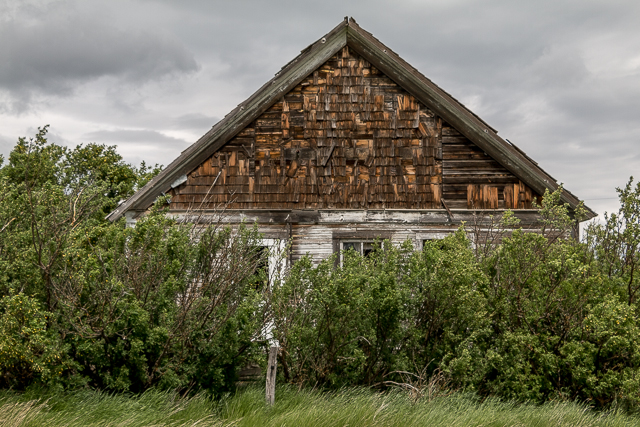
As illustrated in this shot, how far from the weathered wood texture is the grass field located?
502 cm

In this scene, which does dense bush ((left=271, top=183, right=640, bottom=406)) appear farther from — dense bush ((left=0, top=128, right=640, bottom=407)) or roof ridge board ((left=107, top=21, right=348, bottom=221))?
roof ridge board ((left=107, top=21, right=348, bottom=221))

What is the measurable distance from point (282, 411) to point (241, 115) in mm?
6263

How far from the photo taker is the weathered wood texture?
10883mm

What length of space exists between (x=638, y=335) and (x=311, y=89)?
6941 mm

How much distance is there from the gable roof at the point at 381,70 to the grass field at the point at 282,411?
519 centimetres

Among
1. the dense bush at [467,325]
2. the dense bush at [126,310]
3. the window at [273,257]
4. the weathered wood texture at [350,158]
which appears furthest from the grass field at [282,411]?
the weathered wood texture at [350,158]

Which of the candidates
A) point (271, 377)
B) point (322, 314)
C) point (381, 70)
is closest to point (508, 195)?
point (381, 70)

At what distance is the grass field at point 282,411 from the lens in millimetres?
5520

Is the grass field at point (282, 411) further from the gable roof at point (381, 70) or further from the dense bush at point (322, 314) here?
the gable roof at point (381, 70)

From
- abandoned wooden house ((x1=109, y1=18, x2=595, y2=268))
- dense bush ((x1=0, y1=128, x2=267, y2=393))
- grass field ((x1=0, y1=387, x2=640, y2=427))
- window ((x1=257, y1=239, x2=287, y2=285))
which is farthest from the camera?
abandoned wooden house ((x1=109, y1=18, x2=595, y2=268))

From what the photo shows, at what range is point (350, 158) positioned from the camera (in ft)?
35.8

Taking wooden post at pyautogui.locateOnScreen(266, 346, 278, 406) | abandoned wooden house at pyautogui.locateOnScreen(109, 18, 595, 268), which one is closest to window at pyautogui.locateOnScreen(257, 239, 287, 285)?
abandoned wooden house at pyautogui.locateOnScreen(109, 18, 595, 268)

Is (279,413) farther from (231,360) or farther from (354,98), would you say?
(354,98)

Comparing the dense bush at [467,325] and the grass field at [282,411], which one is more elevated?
the dense bush at [467,325]
